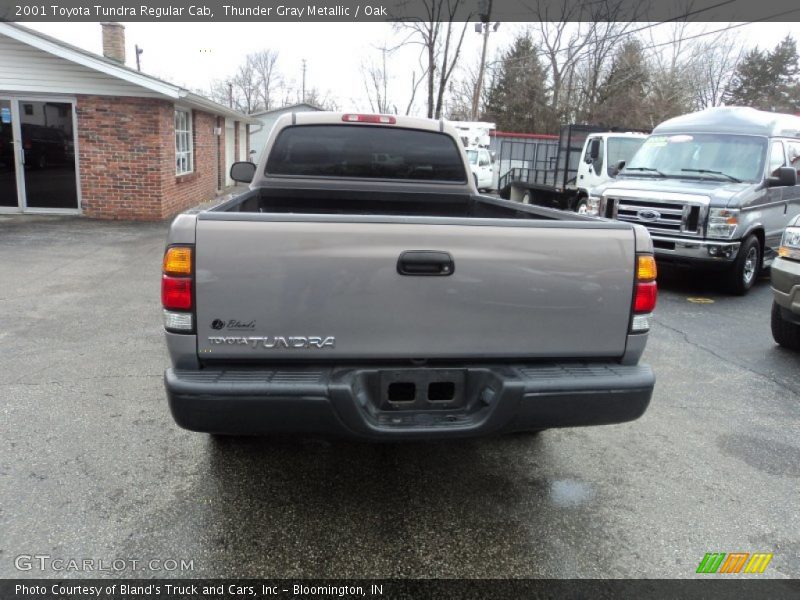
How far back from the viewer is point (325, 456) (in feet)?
11.9

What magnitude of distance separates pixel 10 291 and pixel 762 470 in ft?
25.5

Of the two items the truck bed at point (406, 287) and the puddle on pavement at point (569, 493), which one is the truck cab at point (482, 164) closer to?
the puddle on pavement at point (569, 493)

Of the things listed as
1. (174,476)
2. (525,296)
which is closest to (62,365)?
(174,476)

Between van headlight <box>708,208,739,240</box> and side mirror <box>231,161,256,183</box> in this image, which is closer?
side mirror <box>231,161,256,183</box>

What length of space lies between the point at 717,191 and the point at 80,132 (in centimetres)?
1222

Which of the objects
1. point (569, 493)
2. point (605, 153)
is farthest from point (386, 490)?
point (605, 153)

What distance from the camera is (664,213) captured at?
8469 millimetres

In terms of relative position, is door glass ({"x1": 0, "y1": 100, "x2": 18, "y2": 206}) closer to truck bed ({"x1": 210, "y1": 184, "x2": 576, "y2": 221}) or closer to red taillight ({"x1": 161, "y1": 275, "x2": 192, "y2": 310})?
truck bed ({"x1": 210, "y1": 184, "x2": 576, "y2": 221})

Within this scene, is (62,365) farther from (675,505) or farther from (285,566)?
(675,505)

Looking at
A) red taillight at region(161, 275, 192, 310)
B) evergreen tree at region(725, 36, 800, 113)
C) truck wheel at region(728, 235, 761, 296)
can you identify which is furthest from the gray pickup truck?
evergreen tree at region(725, 36, 800, 113)

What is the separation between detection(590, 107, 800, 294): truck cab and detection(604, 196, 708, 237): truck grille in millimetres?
12

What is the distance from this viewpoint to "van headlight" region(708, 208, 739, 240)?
316 inches

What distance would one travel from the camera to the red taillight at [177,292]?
2.48m

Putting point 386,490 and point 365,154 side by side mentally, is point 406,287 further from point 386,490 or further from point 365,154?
point 365,154
